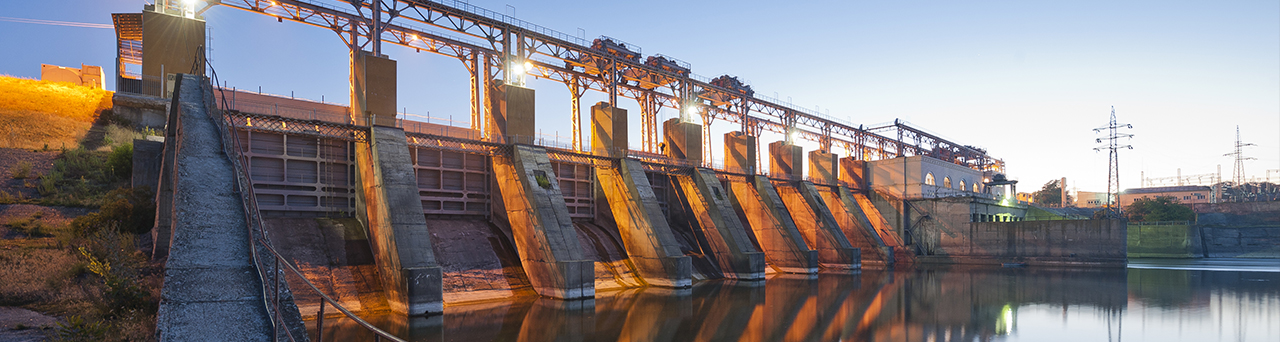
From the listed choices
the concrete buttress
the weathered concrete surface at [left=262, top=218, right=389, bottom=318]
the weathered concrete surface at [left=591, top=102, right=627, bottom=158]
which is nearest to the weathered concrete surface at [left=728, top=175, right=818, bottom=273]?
the weathered concrete surface at [left=591, top=102, right=627, bottom=158]

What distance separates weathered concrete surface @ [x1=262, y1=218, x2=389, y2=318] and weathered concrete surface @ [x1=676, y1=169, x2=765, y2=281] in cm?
1672

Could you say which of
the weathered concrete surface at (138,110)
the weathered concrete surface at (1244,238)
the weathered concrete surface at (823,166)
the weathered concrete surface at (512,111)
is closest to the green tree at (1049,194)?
the weathered concrete surface at (1244,238)

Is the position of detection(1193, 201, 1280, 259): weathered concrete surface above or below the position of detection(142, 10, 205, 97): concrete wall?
below

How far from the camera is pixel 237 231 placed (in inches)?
427

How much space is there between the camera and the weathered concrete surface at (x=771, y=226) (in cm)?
3578

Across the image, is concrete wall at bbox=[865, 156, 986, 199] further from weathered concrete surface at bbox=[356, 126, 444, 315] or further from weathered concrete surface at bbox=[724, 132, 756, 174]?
weathered concrete surface at bbox=[356, 126, 444, 315]

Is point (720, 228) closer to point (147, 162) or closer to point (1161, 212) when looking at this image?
point (147, 162)

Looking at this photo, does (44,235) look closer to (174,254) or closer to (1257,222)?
(174,254)

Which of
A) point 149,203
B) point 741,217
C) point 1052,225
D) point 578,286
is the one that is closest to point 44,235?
point 149,203

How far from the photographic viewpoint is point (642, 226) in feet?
94.3

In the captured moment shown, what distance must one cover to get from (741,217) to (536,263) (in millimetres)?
18767

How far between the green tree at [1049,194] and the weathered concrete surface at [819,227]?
83130 mm

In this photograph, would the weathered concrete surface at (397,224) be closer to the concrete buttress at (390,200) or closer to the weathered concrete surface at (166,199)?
the concrete buttress at (390,200)

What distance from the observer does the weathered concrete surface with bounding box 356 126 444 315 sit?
18.6 metres
